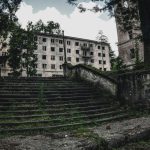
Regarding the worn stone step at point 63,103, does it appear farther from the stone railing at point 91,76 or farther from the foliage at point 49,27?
the foliage at point 49,27

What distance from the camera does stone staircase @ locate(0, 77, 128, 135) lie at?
883cm

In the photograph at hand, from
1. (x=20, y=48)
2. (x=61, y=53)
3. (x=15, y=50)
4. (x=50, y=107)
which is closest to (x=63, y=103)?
(x=50, y=107)

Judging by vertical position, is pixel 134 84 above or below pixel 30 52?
below

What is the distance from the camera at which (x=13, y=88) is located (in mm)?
12570

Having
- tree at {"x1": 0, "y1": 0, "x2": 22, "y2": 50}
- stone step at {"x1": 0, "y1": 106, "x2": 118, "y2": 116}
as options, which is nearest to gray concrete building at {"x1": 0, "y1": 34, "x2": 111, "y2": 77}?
tree at {"x1": 0, "y1": 0, "x2": 22, "y2": 50}

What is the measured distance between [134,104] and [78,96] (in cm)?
282

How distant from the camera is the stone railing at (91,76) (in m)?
13.4

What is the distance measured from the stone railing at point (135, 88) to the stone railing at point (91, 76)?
0.50 metres

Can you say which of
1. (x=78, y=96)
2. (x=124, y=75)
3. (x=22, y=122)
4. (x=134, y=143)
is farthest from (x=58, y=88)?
(x=134, y=143)

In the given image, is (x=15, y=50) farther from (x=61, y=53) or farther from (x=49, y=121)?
(x=49, y=121)

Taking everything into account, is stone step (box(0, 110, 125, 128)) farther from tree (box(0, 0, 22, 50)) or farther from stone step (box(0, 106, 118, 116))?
tree (box(0, 0, 22, 50))

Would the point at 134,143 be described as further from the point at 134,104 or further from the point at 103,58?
the point at 103,58

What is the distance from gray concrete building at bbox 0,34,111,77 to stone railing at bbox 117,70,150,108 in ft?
146

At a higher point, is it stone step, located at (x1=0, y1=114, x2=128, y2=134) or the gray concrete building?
the gray concrete building
